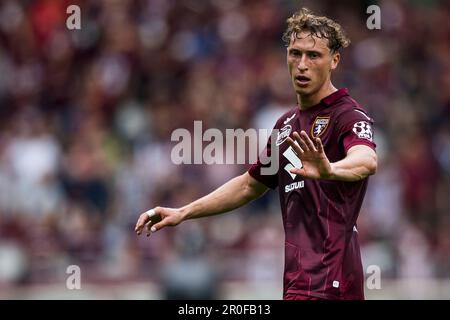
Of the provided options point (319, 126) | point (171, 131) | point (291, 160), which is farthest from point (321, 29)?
point (171, 131)

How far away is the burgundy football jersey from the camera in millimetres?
6844

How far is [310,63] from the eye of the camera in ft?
23.0

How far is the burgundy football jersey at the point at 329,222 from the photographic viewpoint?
684cm

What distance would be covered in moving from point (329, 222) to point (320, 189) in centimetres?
20

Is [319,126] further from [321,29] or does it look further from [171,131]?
[171,131]

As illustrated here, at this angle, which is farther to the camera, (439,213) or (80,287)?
(439,213)

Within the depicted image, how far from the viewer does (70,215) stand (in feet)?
45.4

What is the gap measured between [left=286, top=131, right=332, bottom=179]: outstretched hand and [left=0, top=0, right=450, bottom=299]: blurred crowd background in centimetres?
576

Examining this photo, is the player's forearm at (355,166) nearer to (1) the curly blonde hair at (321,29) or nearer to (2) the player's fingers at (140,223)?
(1) the curly blonde hair at (321,29)

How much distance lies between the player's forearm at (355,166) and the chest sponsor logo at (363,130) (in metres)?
0.14

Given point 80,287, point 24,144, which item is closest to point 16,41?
point 24,144

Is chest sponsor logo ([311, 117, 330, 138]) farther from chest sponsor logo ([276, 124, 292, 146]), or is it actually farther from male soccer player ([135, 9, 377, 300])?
chest sponsor logo ([276, 124, 292, 146])

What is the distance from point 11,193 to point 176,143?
2.13 m

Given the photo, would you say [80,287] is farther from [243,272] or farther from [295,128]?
[295,128]
